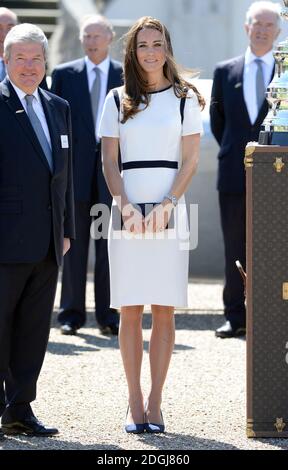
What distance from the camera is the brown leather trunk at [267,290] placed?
5.96m

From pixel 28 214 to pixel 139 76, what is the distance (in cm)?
86

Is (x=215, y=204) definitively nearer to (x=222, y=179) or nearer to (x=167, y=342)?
(x=222, y=179)

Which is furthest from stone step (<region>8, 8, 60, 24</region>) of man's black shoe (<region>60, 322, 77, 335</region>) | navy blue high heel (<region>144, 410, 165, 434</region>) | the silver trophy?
navy blue high heel (<region>144, 410, 165, 434</region>)

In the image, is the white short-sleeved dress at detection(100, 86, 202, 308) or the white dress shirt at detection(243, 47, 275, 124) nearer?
the white short-sleeved dress at detection(100, 86, 202, 308)

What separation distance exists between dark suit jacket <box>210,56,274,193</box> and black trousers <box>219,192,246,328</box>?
0.09 meters

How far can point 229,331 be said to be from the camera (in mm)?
8867

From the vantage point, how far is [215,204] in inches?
429

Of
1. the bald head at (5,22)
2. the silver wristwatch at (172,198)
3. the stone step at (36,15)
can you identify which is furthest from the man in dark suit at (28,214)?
the stone step at (36,15)

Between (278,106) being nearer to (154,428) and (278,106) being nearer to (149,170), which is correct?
(149,170)

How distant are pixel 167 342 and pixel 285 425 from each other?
682 millimetres

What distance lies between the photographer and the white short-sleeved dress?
6.16m

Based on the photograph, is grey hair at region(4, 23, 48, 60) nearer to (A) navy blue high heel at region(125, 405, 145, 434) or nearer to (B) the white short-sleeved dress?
(B) the white short-sleeved dress

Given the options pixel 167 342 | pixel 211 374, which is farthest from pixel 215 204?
pixel 167 342

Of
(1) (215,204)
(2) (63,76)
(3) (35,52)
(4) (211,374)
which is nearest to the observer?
(3) (35,52)
